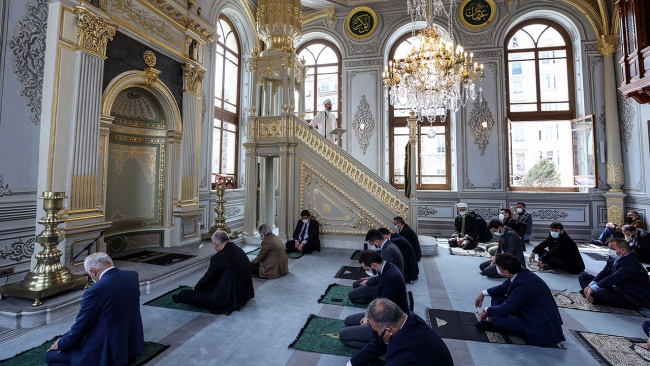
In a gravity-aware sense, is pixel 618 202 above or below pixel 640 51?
below

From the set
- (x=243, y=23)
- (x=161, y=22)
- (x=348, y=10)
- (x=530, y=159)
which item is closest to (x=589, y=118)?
(x=530, y=159)

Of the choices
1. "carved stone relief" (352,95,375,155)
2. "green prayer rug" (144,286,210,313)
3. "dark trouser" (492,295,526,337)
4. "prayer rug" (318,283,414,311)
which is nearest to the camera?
"dark trouser" (492,295,526,337)

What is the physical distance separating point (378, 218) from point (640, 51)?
16.5 ft

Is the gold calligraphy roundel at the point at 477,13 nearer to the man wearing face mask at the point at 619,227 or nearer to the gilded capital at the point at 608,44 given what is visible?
the gilded capital at the point at 608,44

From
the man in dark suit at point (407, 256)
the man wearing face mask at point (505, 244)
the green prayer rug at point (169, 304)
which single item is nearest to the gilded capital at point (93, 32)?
the green prayer rug at point (169, 304)

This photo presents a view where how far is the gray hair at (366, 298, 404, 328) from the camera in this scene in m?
1.78

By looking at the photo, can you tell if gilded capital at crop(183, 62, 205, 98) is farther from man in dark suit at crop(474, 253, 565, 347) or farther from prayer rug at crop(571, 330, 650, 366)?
prayer rug at crop(571, 330, 650, 366)

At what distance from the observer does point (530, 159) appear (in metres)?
9.52

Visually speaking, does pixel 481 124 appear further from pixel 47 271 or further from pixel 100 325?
pixel 47 271

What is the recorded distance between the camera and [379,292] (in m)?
2.94

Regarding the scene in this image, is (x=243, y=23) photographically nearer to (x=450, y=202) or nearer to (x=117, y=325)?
(x=450, y=202)

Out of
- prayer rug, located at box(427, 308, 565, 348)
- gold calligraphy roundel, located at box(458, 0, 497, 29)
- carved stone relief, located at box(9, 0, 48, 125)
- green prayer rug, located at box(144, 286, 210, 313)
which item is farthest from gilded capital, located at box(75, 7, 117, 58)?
gold calligraphy roundel, located at box(458, 0, 497, 29)

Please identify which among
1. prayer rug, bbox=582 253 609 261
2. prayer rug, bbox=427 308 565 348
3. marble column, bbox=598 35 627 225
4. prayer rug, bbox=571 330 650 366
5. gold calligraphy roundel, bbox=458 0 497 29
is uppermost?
gold calligraphy roundel, bbox=458 0 497 29

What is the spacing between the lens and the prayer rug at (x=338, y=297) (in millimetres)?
3921
